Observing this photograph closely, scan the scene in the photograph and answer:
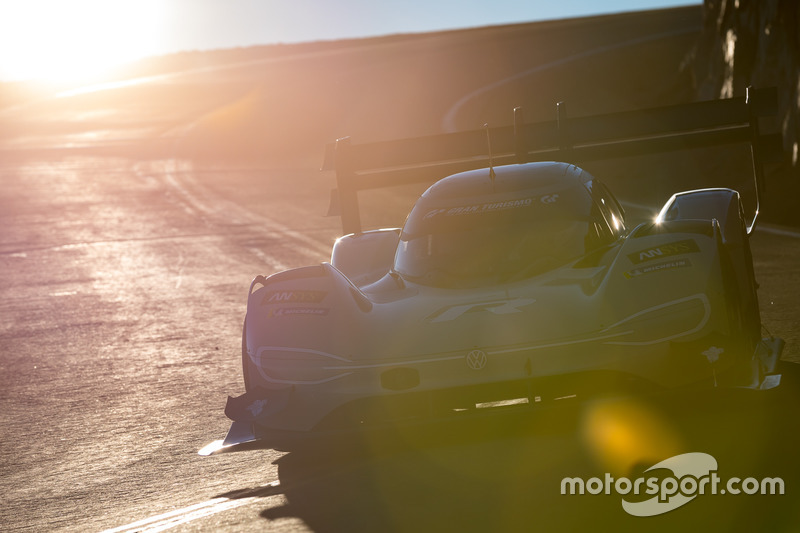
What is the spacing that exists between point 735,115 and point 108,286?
8.33 meters

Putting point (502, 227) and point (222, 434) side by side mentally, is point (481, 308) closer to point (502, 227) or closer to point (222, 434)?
point (502, 227)

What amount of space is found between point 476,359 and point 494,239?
1456 mm

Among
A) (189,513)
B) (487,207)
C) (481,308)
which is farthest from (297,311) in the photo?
(487,207)

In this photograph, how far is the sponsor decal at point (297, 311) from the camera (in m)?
6.55

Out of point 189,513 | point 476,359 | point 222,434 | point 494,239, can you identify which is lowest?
point 222,434

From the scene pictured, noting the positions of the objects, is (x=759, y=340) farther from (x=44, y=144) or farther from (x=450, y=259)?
(x=44, y=144)

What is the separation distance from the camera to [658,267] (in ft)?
20.5

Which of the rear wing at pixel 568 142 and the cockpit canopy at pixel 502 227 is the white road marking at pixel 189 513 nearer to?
the cockpit canopy at pixel 502 227

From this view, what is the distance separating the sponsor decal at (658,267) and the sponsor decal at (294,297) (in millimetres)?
1659

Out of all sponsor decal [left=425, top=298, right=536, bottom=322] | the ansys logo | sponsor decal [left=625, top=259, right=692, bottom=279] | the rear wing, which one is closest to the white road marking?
sponsor decal [left=425, top=298, right=536, bottom=322]

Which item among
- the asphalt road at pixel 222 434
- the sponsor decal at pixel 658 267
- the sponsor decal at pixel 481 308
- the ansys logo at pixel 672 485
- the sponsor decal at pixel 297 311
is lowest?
the asphalt road at pixel 222 434

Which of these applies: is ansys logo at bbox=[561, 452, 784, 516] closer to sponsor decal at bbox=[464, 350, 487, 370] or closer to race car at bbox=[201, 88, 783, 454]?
race car at bbox=[201, 88, 783, 454]

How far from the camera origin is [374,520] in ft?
16.9

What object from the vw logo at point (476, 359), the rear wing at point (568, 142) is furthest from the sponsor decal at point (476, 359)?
the rear wing at point (568, 142)
